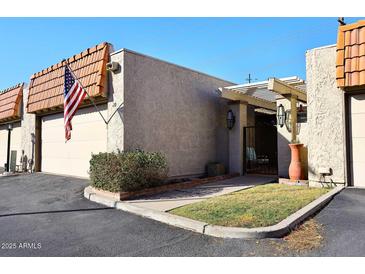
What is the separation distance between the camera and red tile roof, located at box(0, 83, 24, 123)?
15297 millimetres

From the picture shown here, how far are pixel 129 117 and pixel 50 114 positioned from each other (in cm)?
639

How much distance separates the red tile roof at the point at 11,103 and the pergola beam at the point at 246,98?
11.3 metres

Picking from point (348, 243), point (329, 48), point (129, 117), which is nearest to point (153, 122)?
point (129, 117)

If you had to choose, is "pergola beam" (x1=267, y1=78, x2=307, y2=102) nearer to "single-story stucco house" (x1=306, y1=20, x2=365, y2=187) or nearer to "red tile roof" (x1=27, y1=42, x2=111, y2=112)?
"single-story stucco house" (x1=306, y1=20, x2=365, y2=187)

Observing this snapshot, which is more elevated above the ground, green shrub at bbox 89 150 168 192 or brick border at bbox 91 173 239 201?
green shrub at bbox 89 150 168 192

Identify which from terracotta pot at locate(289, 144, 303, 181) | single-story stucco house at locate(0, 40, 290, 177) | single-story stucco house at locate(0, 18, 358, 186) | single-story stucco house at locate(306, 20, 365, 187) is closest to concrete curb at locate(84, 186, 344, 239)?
single-story stucco house at locate(306, 20, 365, 187)

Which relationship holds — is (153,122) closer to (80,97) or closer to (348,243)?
(80,97)

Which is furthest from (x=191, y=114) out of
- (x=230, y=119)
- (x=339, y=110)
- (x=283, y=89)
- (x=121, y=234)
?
(x=121, y=234)

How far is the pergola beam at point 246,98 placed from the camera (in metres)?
11.7

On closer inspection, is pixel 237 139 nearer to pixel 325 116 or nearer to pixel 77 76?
pixel 325 116

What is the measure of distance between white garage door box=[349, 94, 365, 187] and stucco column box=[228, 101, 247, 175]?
4804 millimetres

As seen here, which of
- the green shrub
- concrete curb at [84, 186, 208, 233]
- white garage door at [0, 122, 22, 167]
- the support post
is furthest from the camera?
white garage door at [0, 122, 22, 167]

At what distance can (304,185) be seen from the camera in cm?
877

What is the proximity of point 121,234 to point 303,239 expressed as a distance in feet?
9.81
